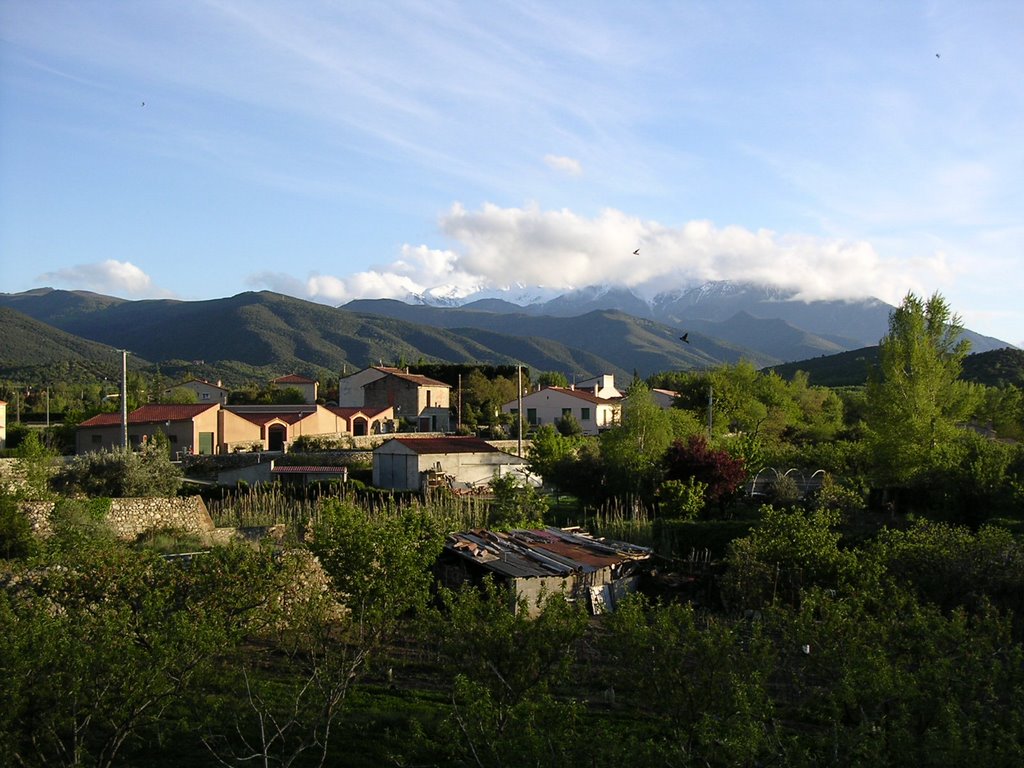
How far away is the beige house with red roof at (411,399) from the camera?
6244 centimetres

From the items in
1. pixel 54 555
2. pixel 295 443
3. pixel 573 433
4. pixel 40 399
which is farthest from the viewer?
pixel 40 399

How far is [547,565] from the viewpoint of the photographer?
56.9 ft

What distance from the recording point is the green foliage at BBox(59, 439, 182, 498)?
2677 cm

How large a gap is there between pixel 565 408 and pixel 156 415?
92.2ft

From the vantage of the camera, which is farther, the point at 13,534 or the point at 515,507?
the point at 515,507

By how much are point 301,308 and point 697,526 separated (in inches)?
6563

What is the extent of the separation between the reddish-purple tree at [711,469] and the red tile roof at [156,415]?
24721 millimetres

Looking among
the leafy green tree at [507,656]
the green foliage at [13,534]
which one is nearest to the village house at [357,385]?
the green foliage at [13,534]

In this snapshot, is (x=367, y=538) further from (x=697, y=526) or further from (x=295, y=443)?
(x=295, y=443)

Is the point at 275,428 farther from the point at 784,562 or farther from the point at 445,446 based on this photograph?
the point at 784,562

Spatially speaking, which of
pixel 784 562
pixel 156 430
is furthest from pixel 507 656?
pixel 156 430

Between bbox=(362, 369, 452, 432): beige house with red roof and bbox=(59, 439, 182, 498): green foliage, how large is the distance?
110 feet

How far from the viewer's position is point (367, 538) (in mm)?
10570

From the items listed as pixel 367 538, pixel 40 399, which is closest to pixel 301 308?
pixel 40 399
